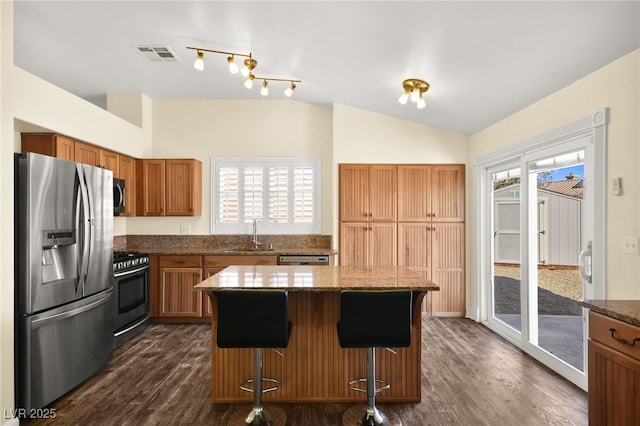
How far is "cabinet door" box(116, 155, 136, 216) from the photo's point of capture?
4145mm

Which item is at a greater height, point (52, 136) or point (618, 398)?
point (52, 136)

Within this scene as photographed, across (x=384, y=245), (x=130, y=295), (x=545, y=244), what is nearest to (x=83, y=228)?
(x=130, y=295)

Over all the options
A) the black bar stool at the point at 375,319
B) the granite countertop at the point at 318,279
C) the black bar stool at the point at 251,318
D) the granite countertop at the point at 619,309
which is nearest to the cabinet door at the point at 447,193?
the granite countertop at the point at 318,279

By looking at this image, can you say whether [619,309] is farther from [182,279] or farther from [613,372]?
[182,279]

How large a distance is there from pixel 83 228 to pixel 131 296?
1.39m

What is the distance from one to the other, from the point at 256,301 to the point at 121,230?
11.9 feet

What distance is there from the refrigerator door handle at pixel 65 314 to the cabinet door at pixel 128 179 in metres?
1.64

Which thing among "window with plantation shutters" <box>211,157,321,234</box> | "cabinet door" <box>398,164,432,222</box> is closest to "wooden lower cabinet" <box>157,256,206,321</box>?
"window with plantation shutters" <box>211,157,321,234</box>

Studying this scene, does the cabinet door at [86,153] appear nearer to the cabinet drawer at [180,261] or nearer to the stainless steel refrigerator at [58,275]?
the stainless steel refrigerator at [58,275]

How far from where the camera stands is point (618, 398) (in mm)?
1566

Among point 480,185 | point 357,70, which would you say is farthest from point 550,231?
point 357,70

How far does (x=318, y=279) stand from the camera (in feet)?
7.48

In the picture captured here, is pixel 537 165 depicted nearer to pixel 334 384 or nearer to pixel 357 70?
pixel 357 70

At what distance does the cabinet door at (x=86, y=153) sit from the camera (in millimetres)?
3432
